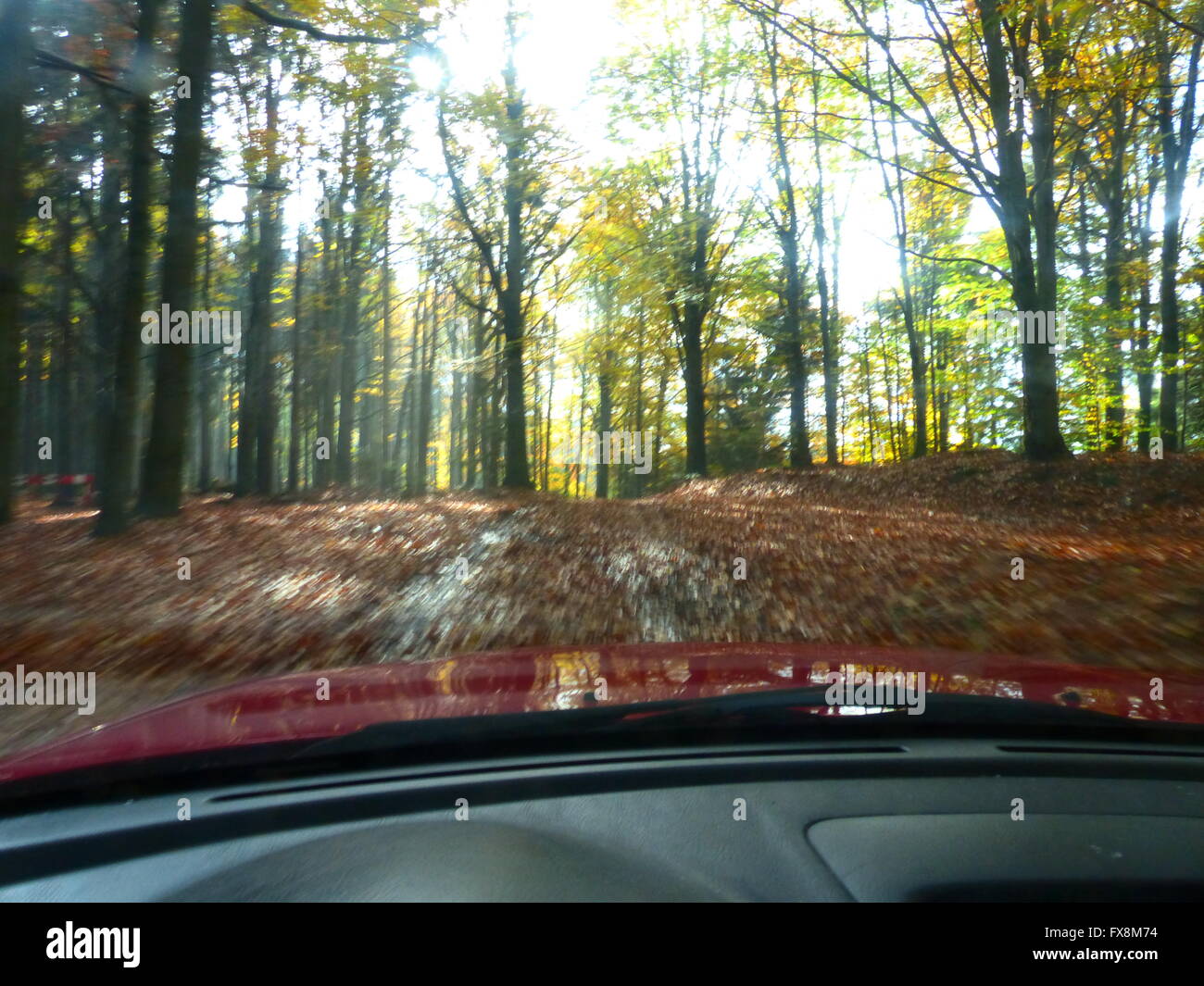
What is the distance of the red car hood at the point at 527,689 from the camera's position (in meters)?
2.91

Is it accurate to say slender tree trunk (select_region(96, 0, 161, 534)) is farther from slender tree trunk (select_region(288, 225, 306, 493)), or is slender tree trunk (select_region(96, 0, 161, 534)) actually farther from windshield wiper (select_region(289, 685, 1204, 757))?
slender tree trunk (select_region(288, 225, 306, 493))

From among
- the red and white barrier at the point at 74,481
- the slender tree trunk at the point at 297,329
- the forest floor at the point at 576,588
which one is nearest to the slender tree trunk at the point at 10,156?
the forest floor at the point at 576,588

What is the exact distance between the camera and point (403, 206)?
27016 millimetres

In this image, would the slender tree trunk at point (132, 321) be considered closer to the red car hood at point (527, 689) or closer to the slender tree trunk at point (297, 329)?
the red car hood at point (527, 689)

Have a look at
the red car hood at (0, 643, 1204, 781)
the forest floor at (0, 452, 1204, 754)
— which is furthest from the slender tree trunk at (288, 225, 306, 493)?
the red car hood at (0, 643, 1204, 781)

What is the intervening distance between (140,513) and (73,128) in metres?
9.28

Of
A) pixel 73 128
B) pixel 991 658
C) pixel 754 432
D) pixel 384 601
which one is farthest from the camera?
pixel 754 432

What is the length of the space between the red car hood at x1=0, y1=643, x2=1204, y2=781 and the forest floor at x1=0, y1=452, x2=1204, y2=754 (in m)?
2.93

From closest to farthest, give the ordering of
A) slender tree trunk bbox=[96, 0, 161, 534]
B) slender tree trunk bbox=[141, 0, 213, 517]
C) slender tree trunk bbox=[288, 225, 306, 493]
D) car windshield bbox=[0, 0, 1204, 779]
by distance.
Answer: car windshield bbox=[0, 0, 1204, 779] < slender tree trunk bbox=[96, 0, 161, 534] < slender tree trunk bbox=[141, 0, 213, 517] < slender tree trunk bbox=[288, 225, 306, 493]

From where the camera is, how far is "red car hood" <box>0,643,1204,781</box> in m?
2.91

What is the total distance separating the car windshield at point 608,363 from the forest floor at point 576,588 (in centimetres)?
7
